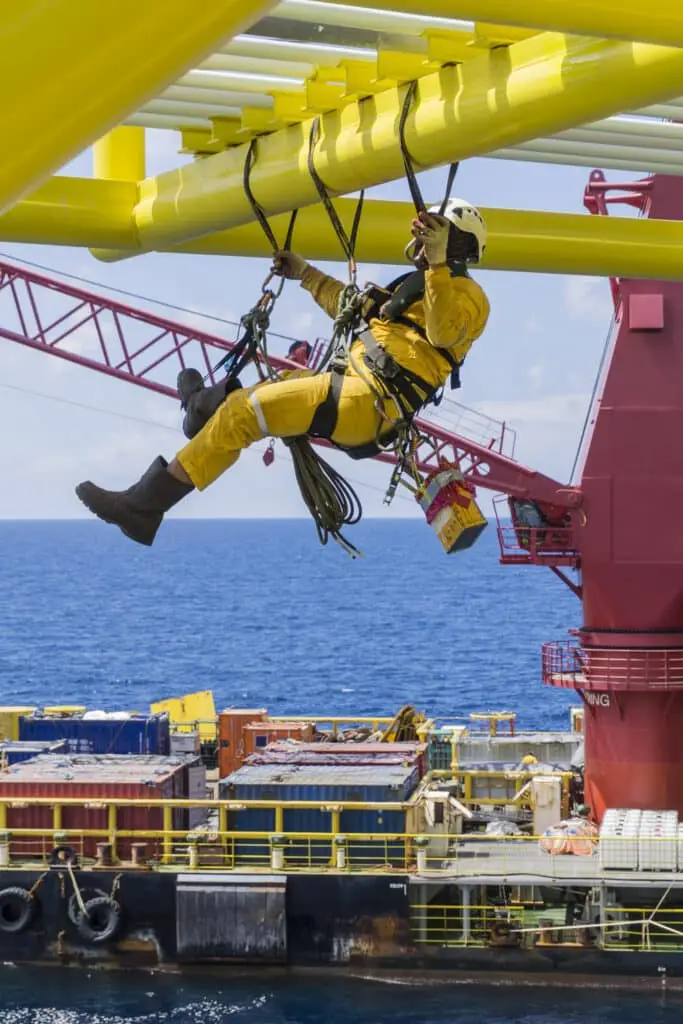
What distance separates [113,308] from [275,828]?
55.5 feet

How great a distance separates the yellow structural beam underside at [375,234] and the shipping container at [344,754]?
22445mm

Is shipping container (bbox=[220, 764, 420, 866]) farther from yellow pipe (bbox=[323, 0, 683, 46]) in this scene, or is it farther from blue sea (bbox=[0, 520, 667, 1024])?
yellow pipe (bbox=[323, 0, 683, 46])

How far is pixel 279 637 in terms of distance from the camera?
131 meters

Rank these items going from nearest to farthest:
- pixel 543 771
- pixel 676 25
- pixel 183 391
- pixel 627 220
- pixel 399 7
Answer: pixel 399 7
pixel 676 25
pixel 183 391
pixel 627 220
pixel 543 771

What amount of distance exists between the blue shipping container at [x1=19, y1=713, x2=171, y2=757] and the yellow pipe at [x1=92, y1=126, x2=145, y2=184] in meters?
27.6

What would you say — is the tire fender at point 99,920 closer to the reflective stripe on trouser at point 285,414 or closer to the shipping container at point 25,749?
the shipping container at point 25,749

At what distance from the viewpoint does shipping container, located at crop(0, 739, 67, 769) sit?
35938 mm

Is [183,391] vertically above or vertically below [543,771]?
above

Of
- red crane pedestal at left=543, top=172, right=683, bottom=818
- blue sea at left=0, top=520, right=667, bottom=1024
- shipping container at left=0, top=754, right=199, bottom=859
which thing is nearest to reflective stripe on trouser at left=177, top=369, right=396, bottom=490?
blue sea at left=0, top=520, right=667, bottom=1024

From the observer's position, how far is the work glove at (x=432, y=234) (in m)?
7.00

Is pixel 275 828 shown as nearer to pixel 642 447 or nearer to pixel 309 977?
pixel 309 977

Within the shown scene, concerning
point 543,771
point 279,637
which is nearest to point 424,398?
point 543,771

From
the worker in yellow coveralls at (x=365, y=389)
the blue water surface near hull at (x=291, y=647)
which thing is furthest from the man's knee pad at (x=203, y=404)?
the blue water surface near hull at (x=291, y=647)

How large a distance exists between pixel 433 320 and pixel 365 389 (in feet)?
2.00
